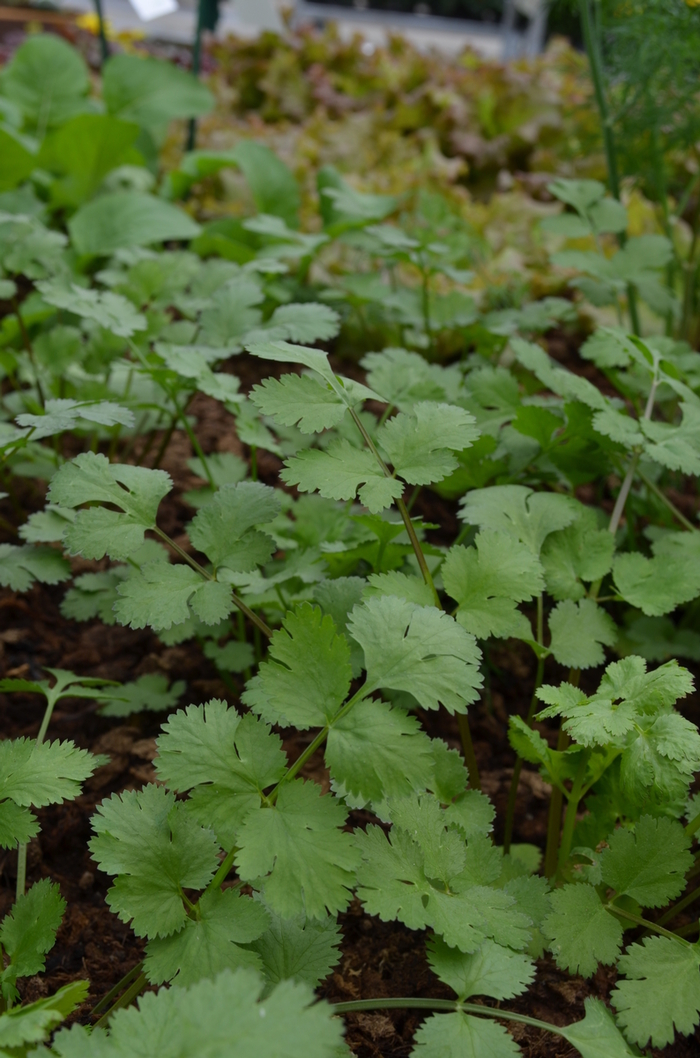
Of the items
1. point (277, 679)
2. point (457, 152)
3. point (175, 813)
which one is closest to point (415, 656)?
point (277, 679)

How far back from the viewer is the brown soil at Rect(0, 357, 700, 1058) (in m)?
0.82

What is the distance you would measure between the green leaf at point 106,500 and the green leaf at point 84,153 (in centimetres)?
147

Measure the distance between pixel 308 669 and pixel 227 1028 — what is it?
274mm

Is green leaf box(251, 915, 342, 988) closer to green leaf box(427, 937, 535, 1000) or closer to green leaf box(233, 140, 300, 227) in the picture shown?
green leaf box(427, 937, 535, 1000)

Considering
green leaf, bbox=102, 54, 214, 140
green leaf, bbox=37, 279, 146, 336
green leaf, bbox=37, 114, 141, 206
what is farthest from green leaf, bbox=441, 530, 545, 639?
green leaf, bbox=102, 54, 214, 140

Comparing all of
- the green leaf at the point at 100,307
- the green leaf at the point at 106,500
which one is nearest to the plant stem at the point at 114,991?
the green leaf at the point at 106,500

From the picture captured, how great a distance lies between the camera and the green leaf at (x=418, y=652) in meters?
Result: 0.70

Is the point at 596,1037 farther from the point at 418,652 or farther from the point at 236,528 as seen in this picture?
the point at 236,528

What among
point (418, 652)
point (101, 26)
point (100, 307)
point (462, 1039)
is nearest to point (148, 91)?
point (101, 26)

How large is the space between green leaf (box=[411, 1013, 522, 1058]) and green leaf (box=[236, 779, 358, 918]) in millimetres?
124

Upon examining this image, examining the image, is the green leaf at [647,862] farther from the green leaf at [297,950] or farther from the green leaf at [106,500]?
the green leaf at [106,500]

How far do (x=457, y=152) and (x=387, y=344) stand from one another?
4.42 feet

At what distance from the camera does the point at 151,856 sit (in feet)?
2.35

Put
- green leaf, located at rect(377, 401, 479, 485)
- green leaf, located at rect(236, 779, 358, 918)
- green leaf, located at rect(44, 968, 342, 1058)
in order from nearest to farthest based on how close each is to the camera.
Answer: green leaf, located at rect(44, 968, 342, 1058), green leaf, located at rect(236, 779, 358, 918), green leaf, located at rect(377, 401, 479, 485)
